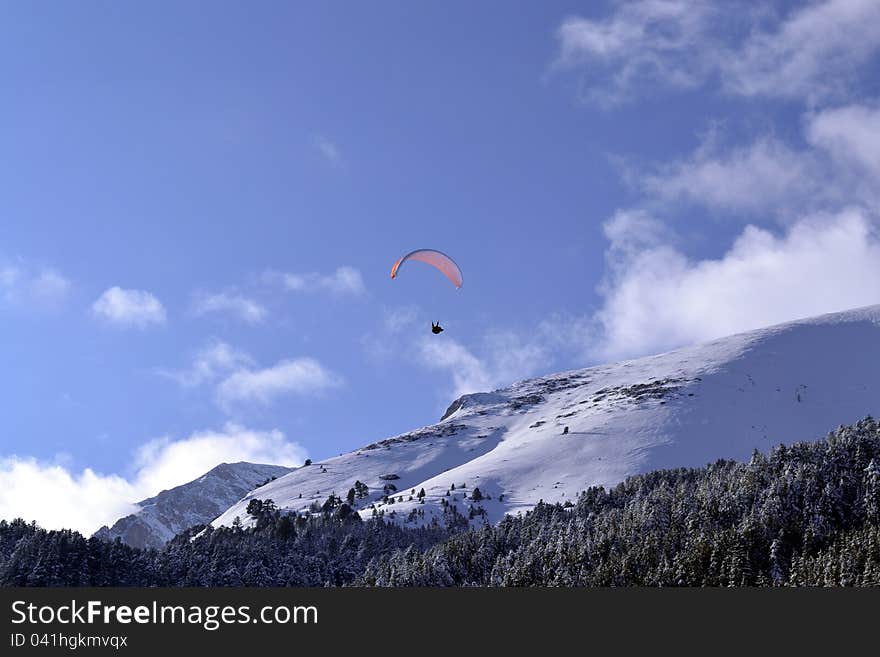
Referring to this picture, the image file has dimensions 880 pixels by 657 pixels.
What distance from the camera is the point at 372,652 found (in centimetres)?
4875

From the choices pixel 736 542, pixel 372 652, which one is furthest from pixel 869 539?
pixel 372 652

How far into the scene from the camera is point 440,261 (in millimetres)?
72438

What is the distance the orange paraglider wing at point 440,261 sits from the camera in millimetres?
72188

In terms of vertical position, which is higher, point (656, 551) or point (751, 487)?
point (751, 487)

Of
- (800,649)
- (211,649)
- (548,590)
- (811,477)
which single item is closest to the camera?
(211,649)

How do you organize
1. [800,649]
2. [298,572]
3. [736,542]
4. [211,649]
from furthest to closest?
[298,572] < [736,542] < [800,649] < [211,649]

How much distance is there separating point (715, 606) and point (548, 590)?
21.5m

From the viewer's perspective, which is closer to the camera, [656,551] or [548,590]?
[548,590]

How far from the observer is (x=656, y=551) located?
336ft

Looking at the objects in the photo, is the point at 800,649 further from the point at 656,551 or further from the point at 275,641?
the point at 656,551

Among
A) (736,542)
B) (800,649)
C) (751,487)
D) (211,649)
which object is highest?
(751,487)

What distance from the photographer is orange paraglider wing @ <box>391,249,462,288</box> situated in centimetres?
7219

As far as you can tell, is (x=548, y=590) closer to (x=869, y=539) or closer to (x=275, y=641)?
(x=869, y=539)

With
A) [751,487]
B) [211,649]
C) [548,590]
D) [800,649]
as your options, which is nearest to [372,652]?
[211,649]
